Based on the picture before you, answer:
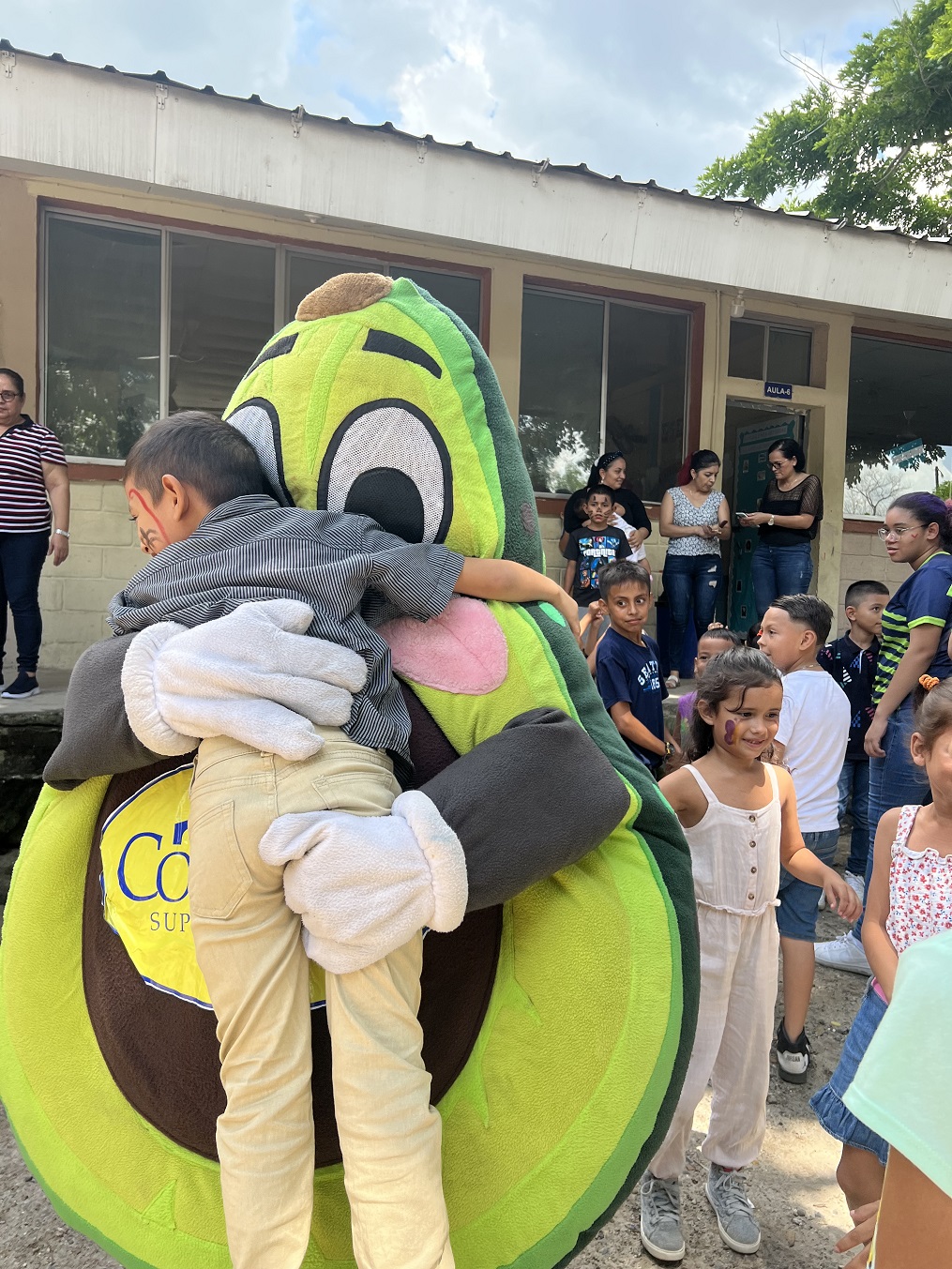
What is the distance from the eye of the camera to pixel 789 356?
8453 millimetres

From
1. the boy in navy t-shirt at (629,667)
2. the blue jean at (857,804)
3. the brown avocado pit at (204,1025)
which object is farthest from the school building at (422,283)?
the brown avocado pit at (204,1025)

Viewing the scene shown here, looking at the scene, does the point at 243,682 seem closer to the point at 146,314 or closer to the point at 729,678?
the point at 729,678

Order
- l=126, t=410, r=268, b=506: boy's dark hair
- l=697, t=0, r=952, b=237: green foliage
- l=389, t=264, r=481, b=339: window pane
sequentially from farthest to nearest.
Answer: l=697, t=0, r=952, b=237: green foliage → l=389, t=264, r=481, b=339: window pane → l=126, t=410, r=268, b=506: boy's dark hair

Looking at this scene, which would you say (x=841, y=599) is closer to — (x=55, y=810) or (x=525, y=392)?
(x=525, y=392)

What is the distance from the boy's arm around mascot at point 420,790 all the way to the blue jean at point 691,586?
5591mm

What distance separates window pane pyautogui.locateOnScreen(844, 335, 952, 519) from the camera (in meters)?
8.88

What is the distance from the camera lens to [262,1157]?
1.26 m

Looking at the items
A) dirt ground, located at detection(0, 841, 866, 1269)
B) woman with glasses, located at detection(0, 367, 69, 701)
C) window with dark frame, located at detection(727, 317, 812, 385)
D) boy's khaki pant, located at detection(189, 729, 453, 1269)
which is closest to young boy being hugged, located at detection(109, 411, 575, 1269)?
boy's khaki pant, located at detection(189, 729, 453, 1269)

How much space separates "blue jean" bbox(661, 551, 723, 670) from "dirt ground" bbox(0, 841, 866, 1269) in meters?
4.29

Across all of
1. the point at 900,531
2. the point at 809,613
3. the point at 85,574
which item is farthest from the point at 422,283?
the point at 809,613

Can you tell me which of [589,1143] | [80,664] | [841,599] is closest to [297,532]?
[80,664]

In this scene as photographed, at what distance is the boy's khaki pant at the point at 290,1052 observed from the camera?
126 cm

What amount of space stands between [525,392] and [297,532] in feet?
20.9

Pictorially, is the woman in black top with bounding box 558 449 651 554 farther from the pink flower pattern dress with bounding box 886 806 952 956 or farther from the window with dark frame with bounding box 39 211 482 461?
the pink flower pattern dress with bounding box 886 806 952 956
